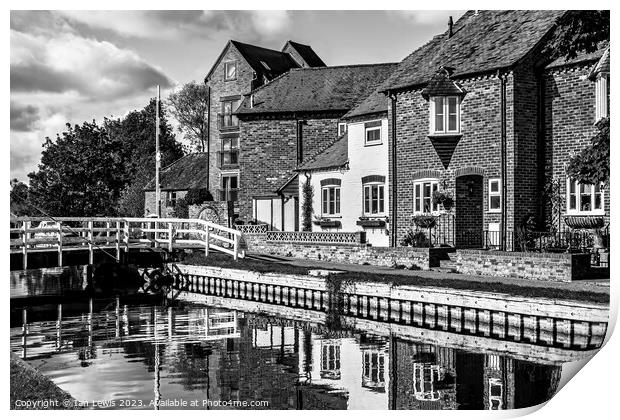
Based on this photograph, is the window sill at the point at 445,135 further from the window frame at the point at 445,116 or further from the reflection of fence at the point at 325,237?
the reflection of fence at the point at 325,237

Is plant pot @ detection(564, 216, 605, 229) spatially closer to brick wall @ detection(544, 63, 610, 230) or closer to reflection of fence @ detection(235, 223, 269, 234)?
brick wall @ detection(544, 63, 610, 230)

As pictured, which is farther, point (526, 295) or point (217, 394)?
point (526, 295)

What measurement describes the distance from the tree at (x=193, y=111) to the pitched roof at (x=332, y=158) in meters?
4.78

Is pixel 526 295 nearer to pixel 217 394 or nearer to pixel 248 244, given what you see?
pixel 217 394

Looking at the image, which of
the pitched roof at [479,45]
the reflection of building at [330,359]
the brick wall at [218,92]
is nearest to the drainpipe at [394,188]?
the pitched roof at [479,45]

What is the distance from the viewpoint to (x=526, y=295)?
16.5 m

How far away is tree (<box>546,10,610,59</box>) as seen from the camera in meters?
14.2

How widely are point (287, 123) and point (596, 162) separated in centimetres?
2472

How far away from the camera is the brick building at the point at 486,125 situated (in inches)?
912

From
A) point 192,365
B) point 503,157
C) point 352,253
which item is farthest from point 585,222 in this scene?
point 192,365

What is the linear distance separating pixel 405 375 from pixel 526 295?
138 inches

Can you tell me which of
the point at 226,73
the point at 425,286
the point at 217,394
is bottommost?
the point at 217,394

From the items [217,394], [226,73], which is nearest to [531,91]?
[217,394]
